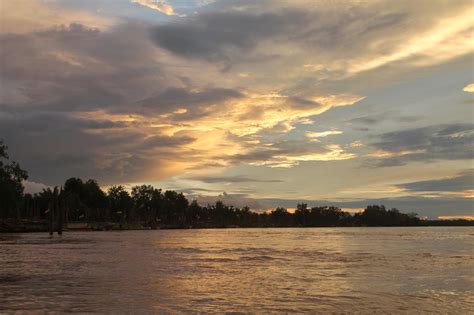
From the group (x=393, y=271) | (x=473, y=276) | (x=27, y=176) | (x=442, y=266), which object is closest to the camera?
(x=473, y=276)

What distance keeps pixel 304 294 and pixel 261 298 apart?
7.08 feet

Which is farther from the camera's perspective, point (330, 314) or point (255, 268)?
point (255, 268)

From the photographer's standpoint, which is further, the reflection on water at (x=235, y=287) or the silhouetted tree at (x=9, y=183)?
the silhouetted tree at (x=9, y=183)

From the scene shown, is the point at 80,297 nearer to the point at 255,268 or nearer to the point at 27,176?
the point at 255,268

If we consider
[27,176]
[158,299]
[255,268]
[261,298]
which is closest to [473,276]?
[255,268]

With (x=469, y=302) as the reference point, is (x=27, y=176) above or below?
A: above

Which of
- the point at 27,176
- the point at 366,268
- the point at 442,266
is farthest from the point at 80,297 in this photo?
the point at 27,176

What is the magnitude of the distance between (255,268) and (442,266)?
13483 mm

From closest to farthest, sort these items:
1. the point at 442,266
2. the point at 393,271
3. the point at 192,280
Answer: the point at 192,280
the point at 393,271
the point at 442,266

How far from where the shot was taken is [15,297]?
1877 centimetres

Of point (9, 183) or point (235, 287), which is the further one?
point (9, 183)

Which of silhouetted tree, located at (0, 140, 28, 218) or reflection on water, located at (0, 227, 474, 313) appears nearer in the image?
reflection on water, located at (0, 227, 474, 313)

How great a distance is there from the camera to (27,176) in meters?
116

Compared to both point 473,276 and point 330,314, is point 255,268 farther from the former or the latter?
point 330,314
